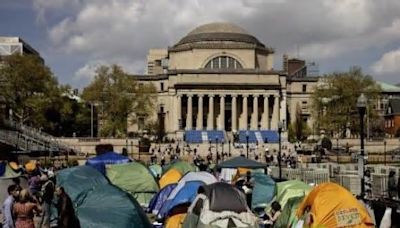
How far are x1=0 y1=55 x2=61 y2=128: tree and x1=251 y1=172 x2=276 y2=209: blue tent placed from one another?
63872 millimetres

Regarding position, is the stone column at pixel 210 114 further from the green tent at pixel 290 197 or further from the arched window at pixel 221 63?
the green tent at pixel 290 197

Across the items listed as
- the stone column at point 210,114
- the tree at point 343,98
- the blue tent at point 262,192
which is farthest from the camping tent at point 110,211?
the stone column at point 210,114

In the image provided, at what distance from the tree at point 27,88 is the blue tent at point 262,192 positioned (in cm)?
6387

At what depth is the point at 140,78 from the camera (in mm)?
138625

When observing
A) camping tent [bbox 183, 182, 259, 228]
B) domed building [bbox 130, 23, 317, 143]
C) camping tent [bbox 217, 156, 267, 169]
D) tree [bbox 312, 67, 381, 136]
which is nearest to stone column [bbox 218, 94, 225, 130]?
domed building [bbox 130, 23, 317, 143]

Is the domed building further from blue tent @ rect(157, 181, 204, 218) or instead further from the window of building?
blue tent @ rect(157, 181, 204, 218)

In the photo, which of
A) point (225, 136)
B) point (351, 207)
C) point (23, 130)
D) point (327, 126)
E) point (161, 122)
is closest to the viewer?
point (351, 207)

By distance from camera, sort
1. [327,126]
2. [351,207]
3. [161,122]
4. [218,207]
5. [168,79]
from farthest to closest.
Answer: [168,79], [161,122], [327,126], [351,207], [218,207]

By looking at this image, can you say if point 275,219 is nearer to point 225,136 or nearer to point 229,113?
point 225,136

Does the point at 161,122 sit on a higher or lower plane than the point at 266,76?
lower

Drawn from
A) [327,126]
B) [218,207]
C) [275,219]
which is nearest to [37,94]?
[327,126]

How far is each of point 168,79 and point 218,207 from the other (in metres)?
120

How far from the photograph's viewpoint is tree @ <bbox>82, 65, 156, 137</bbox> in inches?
3846

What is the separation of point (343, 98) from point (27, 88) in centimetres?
A: 4439
